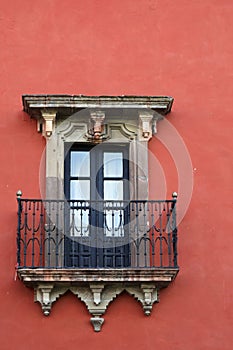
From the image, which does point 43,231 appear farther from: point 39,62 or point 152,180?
point 39,62

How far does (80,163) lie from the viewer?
12531mm

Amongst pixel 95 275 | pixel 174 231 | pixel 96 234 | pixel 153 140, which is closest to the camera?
pixel 95 275

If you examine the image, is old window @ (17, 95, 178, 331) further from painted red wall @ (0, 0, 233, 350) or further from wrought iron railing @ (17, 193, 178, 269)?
painted red wall @ (0, 0, 233, 350)

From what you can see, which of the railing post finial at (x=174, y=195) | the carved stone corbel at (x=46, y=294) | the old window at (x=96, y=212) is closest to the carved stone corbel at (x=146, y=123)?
the old window at (x=96, y=212)

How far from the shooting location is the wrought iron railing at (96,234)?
11.9 m

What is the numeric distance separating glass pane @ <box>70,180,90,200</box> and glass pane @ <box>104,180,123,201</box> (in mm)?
223

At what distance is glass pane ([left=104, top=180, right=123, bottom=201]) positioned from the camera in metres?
12.4

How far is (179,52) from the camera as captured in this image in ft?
42.6

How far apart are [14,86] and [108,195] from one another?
1.83 metres

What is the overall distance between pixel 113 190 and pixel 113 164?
0.34 meters

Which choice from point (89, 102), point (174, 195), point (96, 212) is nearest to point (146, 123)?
point (89, 102)

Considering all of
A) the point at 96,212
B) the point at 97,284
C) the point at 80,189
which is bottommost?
the point at 97,284

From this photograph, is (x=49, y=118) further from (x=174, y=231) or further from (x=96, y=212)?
(x=174, y=231)

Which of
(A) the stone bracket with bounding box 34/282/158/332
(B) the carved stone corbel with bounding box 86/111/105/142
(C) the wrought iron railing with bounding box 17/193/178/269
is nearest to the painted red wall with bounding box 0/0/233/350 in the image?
(A) the stone bracket with bounding box 34/282/158/332
